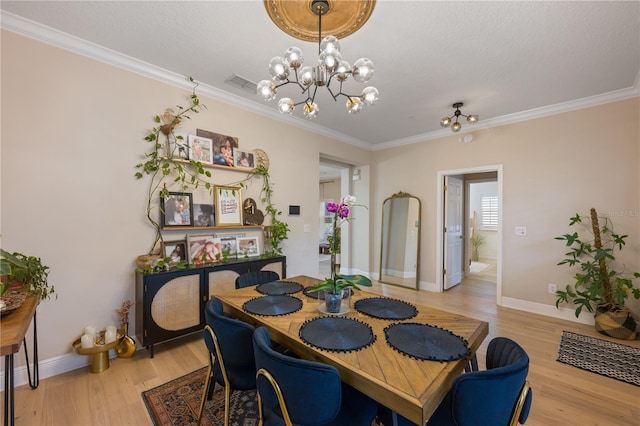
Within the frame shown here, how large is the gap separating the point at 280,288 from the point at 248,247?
1.30m

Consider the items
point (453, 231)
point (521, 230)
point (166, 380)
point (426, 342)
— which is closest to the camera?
point (426, 342)

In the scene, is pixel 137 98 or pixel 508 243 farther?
pixel 508 243

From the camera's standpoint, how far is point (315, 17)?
184cm

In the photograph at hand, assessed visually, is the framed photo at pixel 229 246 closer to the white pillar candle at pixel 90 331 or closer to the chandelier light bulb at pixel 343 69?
the white pillar candle at pixel 90 331

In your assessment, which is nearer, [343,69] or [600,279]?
[343,69]

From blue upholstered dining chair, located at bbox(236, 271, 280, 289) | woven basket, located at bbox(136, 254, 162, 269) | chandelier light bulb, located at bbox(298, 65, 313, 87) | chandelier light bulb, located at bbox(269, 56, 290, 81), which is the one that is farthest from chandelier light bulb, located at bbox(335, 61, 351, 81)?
woven basket, located at bbox(136, 254, 162, 269)

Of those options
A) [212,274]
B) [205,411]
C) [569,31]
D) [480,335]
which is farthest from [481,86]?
[205,411]

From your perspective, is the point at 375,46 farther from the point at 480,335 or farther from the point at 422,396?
the point at 422,396

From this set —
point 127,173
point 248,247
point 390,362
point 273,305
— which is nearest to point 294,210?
point 248,247

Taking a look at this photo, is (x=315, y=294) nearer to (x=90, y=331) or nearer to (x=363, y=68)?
(x=363, y=68)

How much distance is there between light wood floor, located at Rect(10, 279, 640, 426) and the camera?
1757 millimetres

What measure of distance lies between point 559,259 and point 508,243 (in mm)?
575

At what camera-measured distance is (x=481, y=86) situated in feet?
9.75

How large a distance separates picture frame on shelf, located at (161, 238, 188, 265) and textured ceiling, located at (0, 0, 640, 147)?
5.71 feet
